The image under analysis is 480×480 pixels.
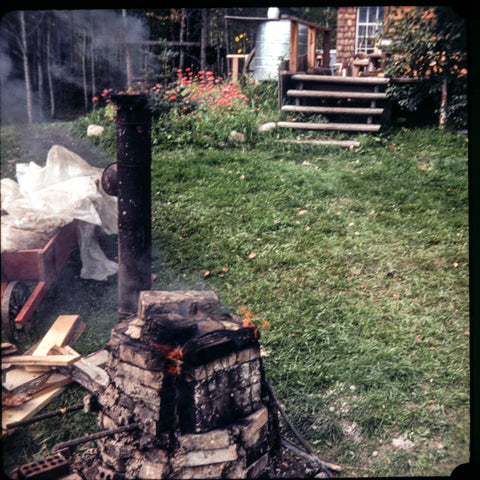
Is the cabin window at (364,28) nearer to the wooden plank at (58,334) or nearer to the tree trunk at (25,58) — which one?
the tree trunk at (25,58)

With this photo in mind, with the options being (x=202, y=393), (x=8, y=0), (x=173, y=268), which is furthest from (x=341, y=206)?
(x=8, y=0)

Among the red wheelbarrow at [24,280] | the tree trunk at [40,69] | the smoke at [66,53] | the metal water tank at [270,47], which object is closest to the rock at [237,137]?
the metal water tank at [270,47]

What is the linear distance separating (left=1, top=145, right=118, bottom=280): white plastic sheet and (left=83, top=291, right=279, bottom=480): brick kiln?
5.61 feet

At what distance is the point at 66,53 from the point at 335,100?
3808 mm

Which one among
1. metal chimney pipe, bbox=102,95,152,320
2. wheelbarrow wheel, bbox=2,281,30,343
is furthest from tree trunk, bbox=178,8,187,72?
wheelbarrow wheel, bbox=2,281,30,343

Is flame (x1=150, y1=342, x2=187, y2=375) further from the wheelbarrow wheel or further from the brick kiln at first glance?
the wheelbarrow wheel

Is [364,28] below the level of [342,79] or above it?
above

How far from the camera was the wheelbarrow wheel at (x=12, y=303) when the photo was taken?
333 centimetres

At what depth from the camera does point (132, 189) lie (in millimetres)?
2686

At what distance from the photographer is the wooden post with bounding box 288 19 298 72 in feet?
20.6

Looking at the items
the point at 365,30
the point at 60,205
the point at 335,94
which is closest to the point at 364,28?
the point at 365,30

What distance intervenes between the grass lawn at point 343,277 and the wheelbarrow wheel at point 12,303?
28cm

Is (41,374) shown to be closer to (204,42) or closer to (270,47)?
(204,42)

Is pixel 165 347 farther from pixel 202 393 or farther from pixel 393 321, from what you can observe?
pixel 393 321
